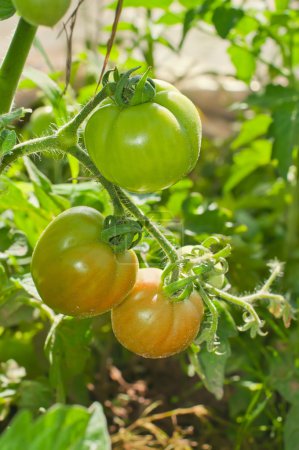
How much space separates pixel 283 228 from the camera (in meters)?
1.96

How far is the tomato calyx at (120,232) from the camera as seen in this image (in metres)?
0.81

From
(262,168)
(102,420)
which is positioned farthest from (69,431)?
(262,168)

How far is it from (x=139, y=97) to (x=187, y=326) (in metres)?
0.27

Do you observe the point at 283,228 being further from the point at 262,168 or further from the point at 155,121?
the point at 155,121

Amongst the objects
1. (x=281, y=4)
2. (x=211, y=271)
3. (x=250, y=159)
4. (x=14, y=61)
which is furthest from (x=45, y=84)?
(x=250, y=159)

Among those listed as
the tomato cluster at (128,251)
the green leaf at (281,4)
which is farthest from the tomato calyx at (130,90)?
the green leaf at (281,4)

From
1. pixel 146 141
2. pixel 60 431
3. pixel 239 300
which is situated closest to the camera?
pixel 60 431

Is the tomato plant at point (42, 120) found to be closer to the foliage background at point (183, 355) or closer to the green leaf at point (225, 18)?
the foliage background at point (183, 355)

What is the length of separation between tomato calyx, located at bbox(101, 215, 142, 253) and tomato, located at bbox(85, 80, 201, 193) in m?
0.06

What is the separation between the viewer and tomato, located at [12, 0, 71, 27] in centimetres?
63

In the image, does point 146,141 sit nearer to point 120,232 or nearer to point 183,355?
point 120,232

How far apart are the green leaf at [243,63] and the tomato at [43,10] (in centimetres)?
115

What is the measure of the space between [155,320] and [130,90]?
0.26 meters

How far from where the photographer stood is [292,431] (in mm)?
1172
